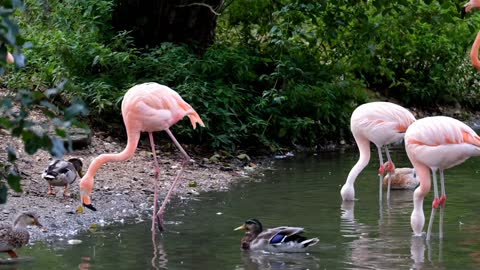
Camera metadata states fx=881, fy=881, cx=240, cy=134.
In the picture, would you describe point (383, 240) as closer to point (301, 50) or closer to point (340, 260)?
point (340, 260)

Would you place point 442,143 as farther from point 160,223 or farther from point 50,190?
point 50,190

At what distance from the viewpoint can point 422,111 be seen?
16.9 metres

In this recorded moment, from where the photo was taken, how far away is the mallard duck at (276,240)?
6.88 metres

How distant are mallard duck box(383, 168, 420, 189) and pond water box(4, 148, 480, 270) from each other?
168 millimetres

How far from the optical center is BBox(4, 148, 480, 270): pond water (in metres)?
6.61

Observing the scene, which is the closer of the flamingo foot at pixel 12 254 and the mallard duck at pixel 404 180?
the flamingo foot at pixel 12 254

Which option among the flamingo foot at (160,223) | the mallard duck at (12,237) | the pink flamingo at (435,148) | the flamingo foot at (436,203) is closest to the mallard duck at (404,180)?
the flamingo foot at (436,203)

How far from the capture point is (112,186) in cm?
955

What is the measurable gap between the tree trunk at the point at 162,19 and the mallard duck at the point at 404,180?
3.99 meters

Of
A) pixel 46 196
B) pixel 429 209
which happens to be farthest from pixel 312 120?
pixel 46 196

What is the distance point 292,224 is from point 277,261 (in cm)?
133

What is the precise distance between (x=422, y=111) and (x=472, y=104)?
1.54 meters

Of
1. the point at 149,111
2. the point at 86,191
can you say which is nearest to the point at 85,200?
the point at 86,191

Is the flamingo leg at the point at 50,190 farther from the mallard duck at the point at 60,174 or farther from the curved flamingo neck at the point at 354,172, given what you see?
the curved flamingo neck at the point at 354,172
